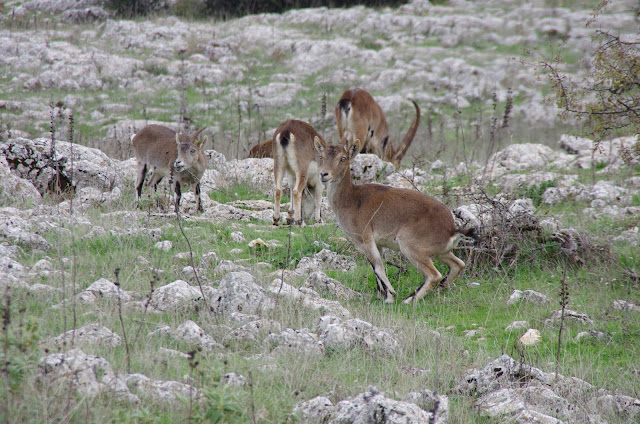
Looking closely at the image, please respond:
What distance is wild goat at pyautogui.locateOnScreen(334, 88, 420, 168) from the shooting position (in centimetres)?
1574

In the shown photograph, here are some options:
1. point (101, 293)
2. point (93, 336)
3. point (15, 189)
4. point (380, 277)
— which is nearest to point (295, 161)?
point (380, 277)

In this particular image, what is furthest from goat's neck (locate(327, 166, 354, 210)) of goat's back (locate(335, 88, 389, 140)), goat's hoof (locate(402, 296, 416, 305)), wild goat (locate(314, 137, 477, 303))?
goat's back (locate(335, 88, 389, 140))

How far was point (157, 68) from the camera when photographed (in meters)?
25.7

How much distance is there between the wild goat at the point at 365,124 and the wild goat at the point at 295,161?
12.5 ft

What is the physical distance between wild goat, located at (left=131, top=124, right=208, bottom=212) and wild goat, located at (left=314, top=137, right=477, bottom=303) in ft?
10.9

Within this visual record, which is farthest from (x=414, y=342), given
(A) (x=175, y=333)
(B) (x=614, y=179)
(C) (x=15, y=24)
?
(C) (x=15, y=24)

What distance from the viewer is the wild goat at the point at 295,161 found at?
36.6 ft

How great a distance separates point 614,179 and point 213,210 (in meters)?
8.18

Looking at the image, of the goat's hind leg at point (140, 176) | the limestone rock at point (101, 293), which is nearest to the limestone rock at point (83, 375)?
the limestone rock at point (101, 293)

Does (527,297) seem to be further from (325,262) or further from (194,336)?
(194,336)

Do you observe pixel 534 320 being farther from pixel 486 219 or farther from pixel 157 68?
pixel 157 68

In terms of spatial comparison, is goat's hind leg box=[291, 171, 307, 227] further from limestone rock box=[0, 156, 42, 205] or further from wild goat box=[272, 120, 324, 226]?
limestone rock box=[0, 156, 42, 205]

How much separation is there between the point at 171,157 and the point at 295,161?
8.32ft

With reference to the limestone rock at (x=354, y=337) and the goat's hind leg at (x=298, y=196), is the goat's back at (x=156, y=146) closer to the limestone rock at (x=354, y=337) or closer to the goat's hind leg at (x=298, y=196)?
the goat's hind leg at (x=298, y=196)
